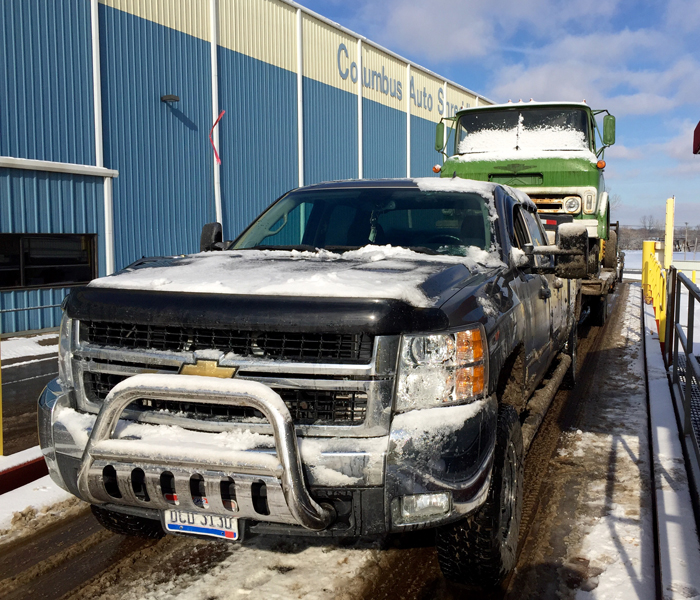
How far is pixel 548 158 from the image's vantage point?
394 inches

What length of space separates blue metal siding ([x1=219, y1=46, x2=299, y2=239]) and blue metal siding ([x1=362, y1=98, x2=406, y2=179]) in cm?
402

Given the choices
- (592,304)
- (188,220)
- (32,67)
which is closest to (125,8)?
(32,67)

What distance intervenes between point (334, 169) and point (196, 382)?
18732mm

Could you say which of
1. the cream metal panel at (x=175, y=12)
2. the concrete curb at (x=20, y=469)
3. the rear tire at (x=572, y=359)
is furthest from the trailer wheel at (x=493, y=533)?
the cream metal panel at (x=175, y=12)

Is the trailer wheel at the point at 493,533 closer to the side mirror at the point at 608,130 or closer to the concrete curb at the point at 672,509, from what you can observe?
the concrete curb at the point at 672,509

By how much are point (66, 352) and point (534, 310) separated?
112 inches

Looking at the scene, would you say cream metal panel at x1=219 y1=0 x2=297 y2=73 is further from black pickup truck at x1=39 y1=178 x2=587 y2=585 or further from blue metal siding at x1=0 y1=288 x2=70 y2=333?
black pickup truck at x1=39 y1=178 x2=587 y2=585

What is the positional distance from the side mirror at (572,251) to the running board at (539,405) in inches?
37.1

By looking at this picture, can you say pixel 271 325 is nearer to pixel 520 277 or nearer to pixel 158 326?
pixel 158 326

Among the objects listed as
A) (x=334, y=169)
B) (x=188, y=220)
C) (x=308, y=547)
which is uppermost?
(x=334, y=169)

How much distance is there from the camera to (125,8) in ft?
44.7

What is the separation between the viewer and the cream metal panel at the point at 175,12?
13.8 m

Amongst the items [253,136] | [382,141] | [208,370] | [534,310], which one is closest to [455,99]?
[382,141]

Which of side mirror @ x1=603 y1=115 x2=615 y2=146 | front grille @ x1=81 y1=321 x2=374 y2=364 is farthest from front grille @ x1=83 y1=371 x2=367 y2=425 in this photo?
side mirror @ x1=603 y1=115 x2=615 y2=146
